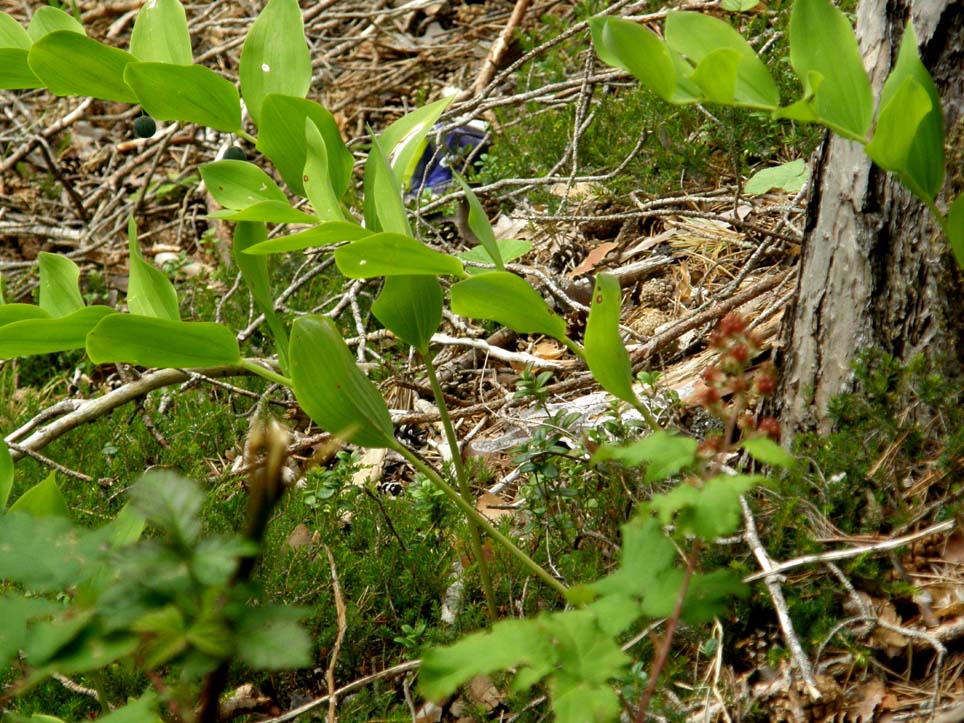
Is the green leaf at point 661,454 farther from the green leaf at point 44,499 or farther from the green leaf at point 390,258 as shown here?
the green leaf at point 44,499

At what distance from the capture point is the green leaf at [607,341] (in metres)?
1.23

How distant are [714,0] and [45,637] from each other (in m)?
3.36

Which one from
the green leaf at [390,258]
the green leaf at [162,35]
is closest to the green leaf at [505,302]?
the green leaf at [390,258]

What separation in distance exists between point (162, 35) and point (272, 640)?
1.15 metres

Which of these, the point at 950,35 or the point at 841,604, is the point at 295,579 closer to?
the point at 841,604

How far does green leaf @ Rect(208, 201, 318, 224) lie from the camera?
128 cm

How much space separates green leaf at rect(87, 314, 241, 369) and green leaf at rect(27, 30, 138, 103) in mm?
395

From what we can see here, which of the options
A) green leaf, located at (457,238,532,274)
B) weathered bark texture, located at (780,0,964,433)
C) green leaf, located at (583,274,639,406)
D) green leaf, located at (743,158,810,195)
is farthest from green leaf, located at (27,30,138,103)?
green leaf, located at (743,158,810,195)

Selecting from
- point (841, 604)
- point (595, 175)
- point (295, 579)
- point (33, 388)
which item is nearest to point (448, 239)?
point (595, 175)

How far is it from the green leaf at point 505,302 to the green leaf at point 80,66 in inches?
24.0

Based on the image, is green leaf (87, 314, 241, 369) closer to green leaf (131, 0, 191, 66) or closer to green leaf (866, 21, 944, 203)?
green leaf (131, 0, 191, 66)

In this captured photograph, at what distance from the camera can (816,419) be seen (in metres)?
1.59

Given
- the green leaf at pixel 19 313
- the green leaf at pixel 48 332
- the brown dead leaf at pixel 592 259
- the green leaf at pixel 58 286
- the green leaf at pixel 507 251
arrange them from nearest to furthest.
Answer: the green leaf at pixel 48 332 → the green leaf at pixel 19 313 → the green leaf at pixel 58 286 → the green leaf at pixel 507 251 → the brown dead leaf at pixel 592 259

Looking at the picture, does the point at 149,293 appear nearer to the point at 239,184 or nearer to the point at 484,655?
the point at 239,184
